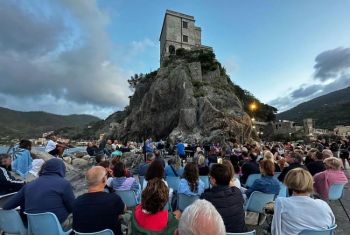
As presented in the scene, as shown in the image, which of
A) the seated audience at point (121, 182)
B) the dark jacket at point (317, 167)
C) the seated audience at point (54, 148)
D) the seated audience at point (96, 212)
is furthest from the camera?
the seated audience at point (54, 148)

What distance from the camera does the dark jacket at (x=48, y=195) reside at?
12.1 ft

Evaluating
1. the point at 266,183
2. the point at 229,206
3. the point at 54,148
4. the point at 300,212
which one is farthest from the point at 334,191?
the point at 54,148

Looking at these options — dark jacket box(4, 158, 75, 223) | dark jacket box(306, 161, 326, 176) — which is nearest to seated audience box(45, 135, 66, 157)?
dark jacket box(4, 158, 75, 223)

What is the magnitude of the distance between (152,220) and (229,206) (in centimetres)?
115

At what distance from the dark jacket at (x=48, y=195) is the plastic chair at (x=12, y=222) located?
0.54ft

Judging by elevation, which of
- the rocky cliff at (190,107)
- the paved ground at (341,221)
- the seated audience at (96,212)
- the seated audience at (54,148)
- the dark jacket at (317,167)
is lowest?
the paved ground at (341,221)

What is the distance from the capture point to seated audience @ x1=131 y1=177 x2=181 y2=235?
262 cm

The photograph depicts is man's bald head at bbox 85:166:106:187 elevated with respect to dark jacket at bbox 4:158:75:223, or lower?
elevated

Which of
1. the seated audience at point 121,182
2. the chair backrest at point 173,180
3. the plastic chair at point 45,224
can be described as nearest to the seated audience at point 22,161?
the seated audience at point 121,182

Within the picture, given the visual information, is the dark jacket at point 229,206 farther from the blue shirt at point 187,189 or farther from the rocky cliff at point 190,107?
the rocky cliff at point 190,107

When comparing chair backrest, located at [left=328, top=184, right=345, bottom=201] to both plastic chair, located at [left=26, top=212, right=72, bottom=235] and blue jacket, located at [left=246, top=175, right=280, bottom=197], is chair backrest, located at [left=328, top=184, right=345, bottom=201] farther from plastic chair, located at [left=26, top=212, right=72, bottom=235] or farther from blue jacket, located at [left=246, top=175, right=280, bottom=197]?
plastic chair, located at [left=26, top=212, right=72, bottom=235]

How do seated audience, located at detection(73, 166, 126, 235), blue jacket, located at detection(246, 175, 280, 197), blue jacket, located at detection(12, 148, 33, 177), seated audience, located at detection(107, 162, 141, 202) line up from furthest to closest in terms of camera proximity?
blue jacket, located at detection(12, 148, 33, 177) → seated audience, located at detection(107, 162, 141, 202) → blue jacket, located at detection(246, 175, 280, 197) → seated audience, located at detection(73, 166, 126, 235)

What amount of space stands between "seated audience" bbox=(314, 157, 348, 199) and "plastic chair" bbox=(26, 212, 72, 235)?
5240mm

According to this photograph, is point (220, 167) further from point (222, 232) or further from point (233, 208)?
point (222, 232)
